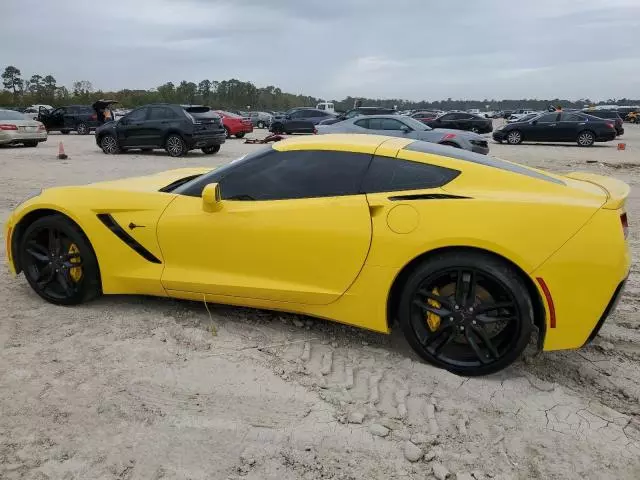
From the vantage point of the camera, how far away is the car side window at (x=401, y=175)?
3064 millimetres

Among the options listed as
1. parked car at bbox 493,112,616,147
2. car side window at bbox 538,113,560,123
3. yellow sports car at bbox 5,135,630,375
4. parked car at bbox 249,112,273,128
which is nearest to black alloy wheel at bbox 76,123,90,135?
parked car at bbox 249,112,273,128

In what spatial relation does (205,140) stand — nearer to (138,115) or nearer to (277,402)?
(138,115)

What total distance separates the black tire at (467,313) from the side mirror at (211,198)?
1328mm

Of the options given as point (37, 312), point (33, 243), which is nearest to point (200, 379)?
point (37, 312)

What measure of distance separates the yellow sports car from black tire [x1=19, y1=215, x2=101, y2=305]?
2 cm

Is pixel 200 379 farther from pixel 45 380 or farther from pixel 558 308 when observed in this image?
pixel 558 308

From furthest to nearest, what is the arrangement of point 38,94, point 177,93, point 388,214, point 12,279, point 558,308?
1. point 177,93
2. point 38,94
3. point 12,279
4. point 388,214
5. point 558,308

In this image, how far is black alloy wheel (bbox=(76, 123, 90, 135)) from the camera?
2608cm

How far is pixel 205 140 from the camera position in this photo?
49.1ft

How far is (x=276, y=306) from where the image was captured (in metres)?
3.36

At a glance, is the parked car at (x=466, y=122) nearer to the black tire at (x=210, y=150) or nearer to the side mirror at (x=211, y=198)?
the black tire at (x=210, y=150)

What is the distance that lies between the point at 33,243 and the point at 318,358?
7.96 ft

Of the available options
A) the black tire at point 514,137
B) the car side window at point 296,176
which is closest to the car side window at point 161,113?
the car side window at point 296,176

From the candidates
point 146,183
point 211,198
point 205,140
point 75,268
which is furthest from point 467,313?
point 205,140
